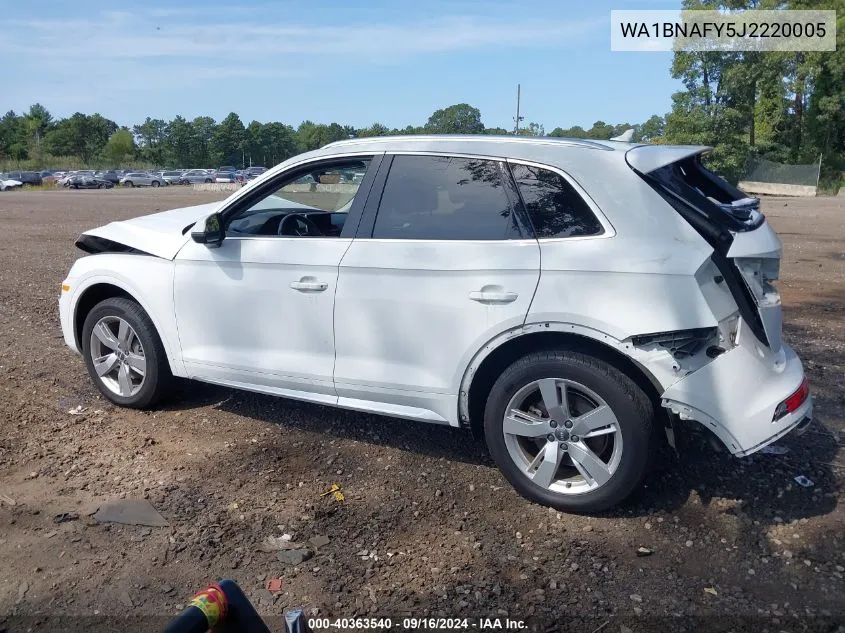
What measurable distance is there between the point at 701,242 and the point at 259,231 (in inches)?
103

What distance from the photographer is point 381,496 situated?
4.02m

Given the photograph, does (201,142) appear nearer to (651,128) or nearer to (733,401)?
(651,128)

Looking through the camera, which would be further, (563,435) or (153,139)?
(153,139)

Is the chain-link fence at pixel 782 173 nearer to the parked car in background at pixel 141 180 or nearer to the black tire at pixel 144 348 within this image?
the black tire at pixel 144 348

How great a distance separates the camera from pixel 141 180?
228 ft

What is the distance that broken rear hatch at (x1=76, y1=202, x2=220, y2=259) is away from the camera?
15.9ft

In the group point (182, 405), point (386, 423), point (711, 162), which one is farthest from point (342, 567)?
point (711, 162)

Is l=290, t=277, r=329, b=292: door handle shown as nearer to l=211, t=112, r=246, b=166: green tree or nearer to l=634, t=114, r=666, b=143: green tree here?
l=634, t=114, r=666, b=143: green tree

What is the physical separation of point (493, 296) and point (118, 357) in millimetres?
2804

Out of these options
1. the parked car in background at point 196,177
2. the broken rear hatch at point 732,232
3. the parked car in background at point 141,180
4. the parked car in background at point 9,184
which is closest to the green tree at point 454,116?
the broken rear hatch at point 732,232

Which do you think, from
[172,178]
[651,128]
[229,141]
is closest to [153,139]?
[229,141]

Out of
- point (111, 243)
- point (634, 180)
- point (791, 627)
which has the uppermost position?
point (634, 180)

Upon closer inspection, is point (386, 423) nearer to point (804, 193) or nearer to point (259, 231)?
point (259, 231)

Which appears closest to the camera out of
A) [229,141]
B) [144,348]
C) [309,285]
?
[309,285]
